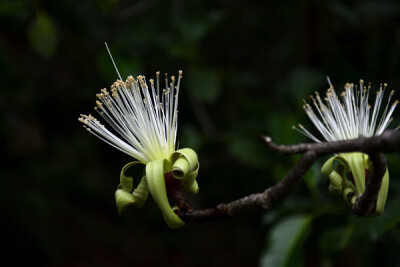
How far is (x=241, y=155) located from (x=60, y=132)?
66.5 inches

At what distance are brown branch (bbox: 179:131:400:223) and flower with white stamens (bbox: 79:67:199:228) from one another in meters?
0.10

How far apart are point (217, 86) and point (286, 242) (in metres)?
1.26

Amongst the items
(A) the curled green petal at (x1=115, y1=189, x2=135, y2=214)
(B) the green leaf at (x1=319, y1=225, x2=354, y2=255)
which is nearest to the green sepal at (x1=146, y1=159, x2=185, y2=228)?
(A) the curled green petal at (x1=115, y1=189, x2=135, y2=214)

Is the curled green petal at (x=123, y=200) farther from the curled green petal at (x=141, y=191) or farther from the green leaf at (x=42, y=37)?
the green leaf at (x=42, y=37)

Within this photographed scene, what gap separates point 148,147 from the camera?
53.7 inches

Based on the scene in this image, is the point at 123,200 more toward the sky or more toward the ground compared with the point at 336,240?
more toward the sky

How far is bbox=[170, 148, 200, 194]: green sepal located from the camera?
1.22m

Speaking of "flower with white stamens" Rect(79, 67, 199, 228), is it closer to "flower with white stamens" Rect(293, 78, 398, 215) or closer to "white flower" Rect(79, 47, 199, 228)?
"white flower" Rect(79, 47, 199, 228)

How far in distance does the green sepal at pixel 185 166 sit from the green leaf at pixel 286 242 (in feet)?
2.35

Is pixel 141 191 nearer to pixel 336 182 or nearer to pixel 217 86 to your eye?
pixel 336 182

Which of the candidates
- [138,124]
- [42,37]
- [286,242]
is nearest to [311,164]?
[138,124]

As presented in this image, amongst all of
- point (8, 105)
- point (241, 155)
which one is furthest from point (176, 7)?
point (8, 105)

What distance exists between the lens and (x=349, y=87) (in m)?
1.43

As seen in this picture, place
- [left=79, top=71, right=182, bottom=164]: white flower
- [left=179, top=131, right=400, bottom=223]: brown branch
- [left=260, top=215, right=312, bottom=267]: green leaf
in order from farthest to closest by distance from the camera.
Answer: [left=260, top=215, right=312, bottom=267]: green leaf → [left=79, top=71, right=182, bottom=164]: white flower → [left=179, top=131, right=400, bottom=223]: brown branch
